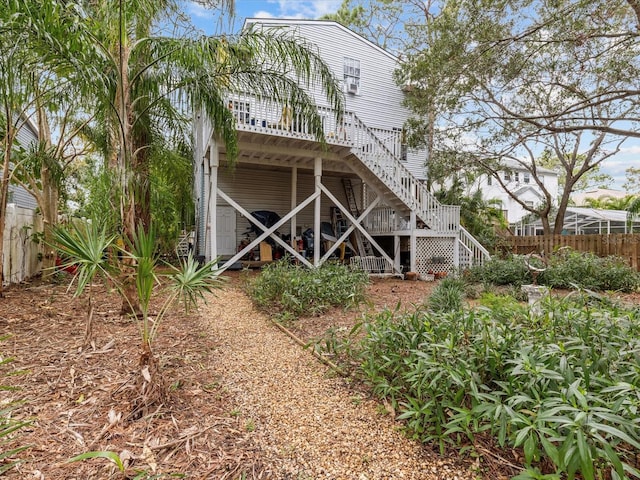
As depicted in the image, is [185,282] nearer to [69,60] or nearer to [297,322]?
[297,322]

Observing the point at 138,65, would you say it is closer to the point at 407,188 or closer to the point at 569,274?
the point at 407,188

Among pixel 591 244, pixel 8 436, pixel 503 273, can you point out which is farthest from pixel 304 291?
pixel 591 244

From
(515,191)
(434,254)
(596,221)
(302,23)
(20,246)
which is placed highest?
(302,23)

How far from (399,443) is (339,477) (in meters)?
0.46

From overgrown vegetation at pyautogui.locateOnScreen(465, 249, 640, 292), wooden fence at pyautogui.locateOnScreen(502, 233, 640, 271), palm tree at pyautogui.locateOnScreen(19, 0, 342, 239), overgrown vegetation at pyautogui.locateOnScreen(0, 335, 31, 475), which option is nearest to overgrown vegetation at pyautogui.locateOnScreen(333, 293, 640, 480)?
overgrown vegetation at pyautogui.locateOnScreen(0, 335, 31, 475)

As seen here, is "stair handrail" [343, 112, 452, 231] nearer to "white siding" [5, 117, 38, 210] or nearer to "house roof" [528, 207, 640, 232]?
"white siding" [5, 117, 38, 210]

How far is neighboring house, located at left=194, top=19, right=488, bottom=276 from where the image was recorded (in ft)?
28.5

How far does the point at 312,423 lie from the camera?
7.63ft

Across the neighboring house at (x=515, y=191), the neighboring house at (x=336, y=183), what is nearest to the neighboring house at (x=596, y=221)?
the neighboring house at (x=515, y=191)

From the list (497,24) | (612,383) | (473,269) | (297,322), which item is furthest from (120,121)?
(497,24)

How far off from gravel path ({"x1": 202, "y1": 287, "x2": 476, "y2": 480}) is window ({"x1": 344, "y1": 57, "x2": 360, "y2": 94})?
11.6 m

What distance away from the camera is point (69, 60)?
3836mm

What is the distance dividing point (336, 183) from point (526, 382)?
1111 centimetres

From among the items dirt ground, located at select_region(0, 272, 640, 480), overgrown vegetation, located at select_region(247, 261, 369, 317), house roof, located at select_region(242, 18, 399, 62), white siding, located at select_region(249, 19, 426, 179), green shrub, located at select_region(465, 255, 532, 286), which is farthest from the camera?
white siding, located at select_region(249, 19, 426, 179)
